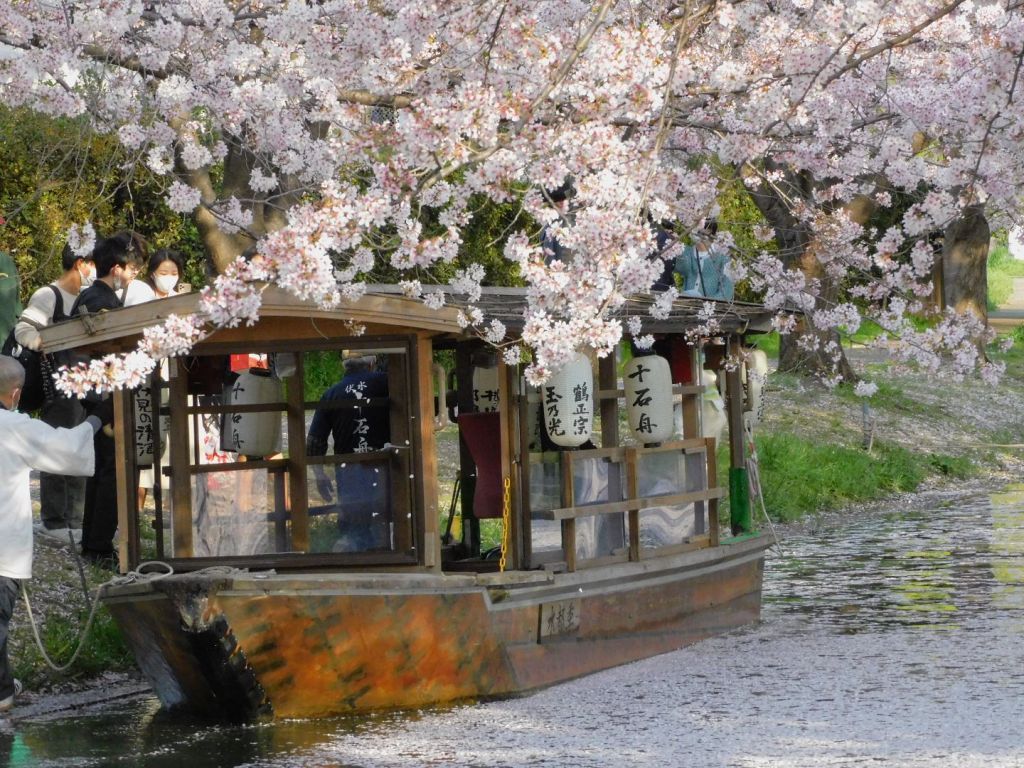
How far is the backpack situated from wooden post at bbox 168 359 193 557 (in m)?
1.55

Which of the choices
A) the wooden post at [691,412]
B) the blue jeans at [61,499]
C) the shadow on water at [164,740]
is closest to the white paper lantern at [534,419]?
the wooden post at [691,412]

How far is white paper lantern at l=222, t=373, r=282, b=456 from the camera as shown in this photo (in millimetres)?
9727

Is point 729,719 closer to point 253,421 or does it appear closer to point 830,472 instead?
point 253,421

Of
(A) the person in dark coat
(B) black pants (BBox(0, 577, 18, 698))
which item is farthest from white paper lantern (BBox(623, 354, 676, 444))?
(B) black pants (BBox(0, 577, 18, 698))

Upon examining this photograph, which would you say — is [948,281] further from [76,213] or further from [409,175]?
[409,175]

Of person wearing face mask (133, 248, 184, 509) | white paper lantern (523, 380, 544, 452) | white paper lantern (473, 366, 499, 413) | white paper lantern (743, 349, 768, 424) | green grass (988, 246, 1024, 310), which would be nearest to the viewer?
white paper lantern (523, 380, 544, 452)

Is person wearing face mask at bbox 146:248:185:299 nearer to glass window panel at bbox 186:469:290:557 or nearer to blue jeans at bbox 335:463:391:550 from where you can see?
glass window panel at bbox 186:469:290:557

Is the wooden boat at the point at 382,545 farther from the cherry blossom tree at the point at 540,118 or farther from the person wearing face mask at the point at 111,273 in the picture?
the person wearing face mask at the point at 111,273

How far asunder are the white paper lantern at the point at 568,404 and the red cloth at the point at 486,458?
1.27 ft

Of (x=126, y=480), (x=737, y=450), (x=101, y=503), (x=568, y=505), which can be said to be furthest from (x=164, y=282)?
(x=737, y=450)

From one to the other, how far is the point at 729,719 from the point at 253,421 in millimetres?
3284

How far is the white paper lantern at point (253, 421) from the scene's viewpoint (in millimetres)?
9727

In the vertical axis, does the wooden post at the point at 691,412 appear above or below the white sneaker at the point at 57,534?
above

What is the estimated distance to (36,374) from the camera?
434 inches
